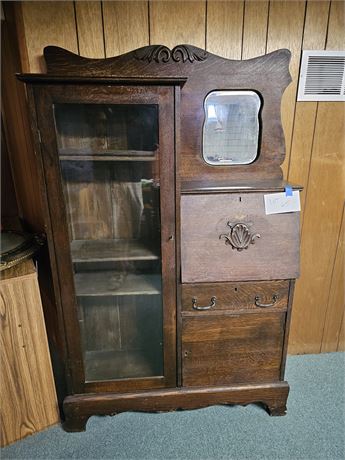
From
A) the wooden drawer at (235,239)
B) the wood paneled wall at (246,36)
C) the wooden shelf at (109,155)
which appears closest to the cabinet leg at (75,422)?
the wooden drawer at (235,239)

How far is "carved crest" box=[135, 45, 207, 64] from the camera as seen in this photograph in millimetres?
1161

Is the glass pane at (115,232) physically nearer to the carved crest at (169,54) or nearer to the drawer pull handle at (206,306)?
the drawer pull handle at (206,306)

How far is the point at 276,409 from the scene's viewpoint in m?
1.33

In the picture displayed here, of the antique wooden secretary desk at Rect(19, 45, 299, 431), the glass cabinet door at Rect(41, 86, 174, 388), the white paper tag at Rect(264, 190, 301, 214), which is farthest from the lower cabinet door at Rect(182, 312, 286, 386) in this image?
the white paper tag at Rect(264, 190, 301, 214)

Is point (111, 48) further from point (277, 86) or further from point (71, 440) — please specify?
point (71, 440)

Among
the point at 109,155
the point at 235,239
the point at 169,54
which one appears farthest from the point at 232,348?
the point at 169,54

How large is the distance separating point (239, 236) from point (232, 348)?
1.65 ft

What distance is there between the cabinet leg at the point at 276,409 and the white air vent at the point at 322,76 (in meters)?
1.41

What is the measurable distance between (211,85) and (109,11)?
506 millimetres

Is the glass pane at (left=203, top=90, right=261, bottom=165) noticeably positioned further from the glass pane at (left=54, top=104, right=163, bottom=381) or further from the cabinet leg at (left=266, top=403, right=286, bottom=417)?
the cabinet leg at (left=266, top=403, right=286, bottom=417)

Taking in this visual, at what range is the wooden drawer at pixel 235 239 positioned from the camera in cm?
112

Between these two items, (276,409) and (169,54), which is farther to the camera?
(276,409)

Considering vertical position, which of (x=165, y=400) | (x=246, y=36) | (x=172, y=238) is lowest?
(x=165, y=400)

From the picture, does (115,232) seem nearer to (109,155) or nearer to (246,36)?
(109,155)
